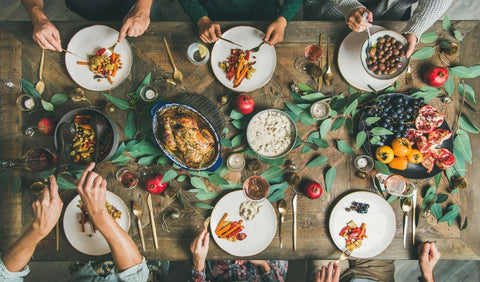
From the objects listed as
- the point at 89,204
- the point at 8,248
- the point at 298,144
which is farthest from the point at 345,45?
the point at 8,248

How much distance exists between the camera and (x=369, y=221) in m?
1.62

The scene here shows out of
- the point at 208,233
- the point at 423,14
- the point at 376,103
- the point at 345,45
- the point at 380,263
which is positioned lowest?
the point at 380,263

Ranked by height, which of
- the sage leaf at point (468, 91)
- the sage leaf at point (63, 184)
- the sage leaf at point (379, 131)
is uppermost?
the sage leaf at point (468, 91)

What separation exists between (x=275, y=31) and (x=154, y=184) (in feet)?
3.68

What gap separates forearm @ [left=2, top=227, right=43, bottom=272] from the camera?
1.50 m

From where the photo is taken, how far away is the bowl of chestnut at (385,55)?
1.53 metres

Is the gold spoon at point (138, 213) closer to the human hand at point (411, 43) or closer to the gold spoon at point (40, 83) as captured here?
the gold spoon at point (40, 83)

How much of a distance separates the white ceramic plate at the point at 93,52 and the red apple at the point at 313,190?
4.10 ft

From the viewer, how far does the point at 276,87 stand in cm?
167

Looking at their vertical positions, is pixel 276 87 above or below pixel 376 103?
above

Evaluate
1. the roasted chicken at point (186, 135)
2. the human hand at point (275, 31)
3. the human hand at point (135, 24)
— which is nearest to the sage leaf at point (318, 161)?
the roasted chicken at point (186, 135)

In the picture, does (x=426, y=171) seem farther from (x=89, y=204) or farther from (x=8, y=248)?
(x=8, y=248)

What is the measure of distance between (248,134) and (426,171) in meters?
1.05

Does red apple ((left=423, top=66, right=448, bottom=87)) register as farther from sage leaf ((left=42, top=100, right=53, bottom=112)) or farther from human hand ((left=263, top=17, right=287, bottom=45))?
sage leaf ((left=42, top=100, right=53, bottom=112))
